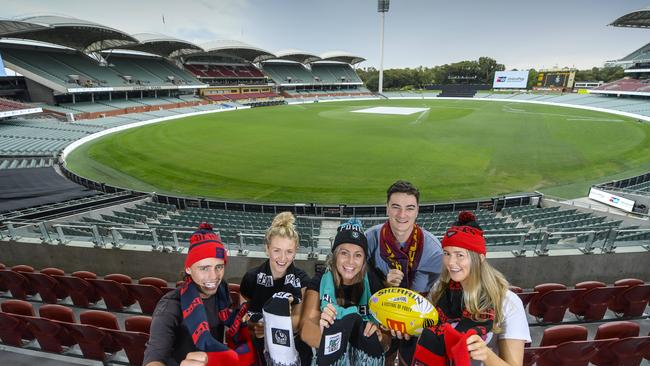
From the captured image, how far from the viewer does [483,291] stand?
7.64ft

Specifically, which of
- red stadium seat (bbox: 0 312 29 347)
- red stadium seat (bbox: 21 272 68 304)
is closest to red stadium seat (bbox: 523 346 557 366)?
red stadium seat (bbox: 0 312 29 347)

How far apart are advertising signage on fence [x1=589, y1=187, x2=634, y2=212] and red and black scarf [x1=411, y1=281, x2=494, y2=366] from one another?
13.4 m

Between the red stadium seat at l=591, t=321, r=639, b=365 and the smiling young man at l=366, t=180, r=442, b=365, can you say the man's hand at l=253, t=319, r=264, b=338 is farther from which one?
the red stadium seat at l=591, t=321, r=639, b=365

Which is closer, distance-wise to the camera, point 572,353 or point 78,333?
point 572,353

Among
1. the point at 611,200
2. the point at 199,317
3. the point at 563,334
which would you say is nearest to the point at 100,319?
the point at 199,317

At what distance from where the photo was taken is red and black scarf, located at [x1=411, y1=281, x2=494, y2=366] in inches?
79.4

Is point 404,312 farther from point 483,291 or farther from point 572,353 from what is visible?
point 572,353

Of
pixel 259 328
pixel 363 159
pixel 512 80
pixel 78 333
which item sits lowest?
pixel 363 159

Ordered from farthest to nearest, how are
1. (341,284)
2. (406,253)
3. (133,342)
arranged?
1. (133,342)
2. (406,253)
3. (341,284)

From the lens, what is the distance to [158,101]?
56438mm

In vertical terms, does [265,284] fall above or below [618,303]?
above

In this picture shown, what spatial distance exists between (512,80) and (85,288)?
10006 centimetres

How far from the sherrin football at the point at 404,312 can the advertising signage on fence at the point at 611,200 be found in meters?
13.8

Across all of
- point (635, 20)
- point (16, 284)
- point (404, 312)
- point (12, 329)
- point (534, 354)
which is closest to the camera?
Answer: point (404, 312)
